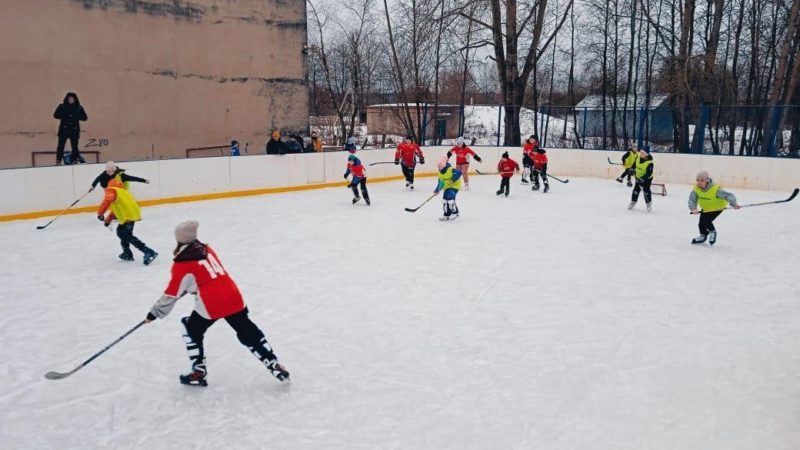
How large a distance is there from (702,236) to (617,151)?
8.94 metres

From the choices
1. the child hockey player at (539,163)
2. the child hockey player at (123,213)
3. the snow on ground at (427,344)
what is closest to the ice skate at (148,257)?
the child hockey player at (123,213)

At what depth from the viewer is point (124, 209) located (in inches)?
271

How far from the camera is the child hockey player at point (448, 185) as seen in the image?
382 inches

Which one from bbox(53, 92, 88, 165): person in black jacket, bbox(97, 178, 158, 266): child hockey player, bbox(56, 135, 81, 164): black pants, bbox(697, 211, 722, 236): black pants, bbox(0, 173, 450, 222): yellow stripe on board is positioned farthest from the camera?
bbox(53, 92, 88, 165): person in black jacket

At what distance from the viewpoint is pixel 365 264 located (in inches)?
283

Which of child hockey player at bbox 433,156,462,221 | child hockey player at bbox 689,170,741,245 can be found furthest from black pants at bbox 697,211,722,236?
child hockey player at bbox 433,156,462,221

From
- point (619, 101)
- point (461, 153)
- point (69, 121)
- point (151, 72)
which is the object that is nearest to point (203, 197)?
point (69, 121)

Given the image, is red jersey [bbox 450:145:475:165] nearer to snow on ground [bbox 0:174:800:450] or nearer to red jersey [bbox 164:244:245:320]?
snow on ground [bbox 0:174:800:450]

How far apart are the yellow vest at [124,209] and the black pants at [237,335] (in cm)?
347

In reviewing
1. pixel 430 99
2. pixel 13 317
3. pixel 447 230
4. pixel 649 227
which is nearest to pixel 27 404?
pixel 13 317

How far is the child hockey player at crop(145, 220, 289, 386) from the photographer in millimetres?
3641

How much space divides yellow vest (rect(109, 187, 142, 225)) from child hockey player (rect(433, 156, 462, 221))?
14.8 ft

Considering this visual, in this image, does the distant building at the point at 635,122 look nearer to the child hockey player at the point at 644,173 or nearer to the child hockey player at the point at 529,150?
the child hockey player at the point at 529,150

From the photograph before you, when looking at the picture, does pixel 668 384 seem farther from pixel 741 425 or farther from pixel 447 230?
pixel 447 230
